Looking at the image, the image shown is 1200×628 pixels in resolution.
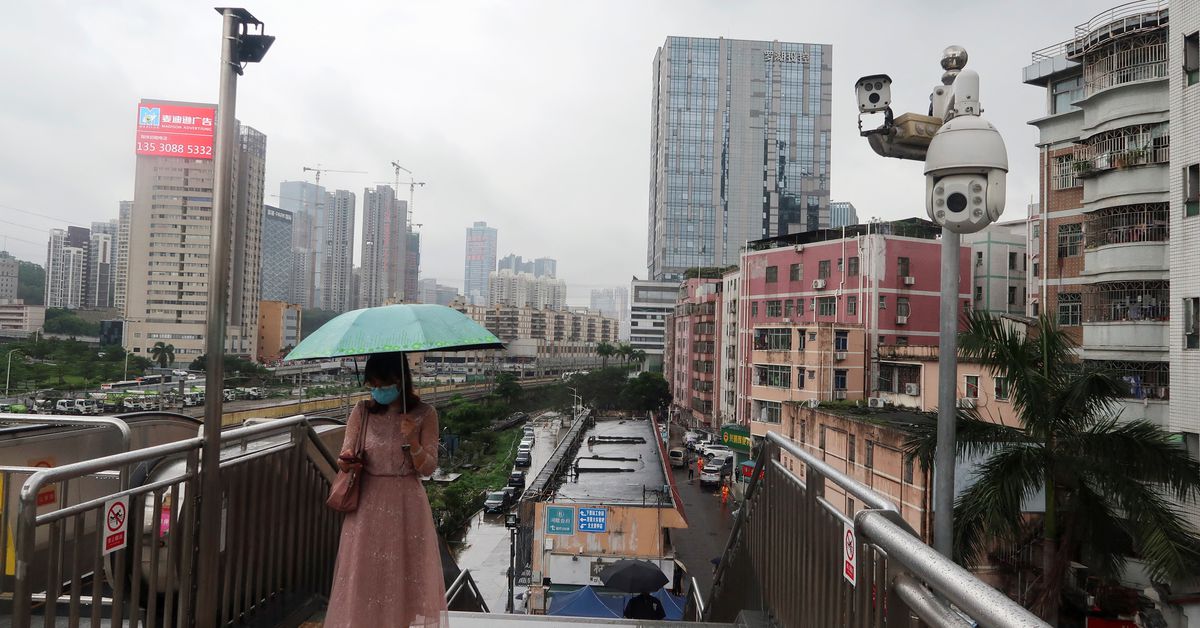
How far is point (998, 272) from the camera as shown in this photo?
26812 millimetres

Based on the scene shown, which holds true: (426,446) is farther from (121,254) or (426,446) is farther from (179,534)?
(121,254)

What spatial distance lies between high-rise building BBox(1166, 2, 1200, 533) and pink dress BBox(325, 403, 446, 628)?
42.4ft

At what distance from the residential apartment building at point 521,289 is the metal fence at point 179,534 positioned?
12456 cm

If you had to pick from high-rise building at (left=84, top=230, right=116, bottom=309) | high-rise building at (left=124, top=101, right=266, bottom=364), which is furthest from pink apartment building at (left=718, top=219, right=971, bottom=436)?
high-rise building at (left=84, top=230, right=116, bottom=309)

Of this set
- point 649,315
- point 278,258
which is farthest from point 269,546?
point 649,315

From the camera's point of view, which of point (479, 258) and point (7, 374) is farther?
point (479, 258)

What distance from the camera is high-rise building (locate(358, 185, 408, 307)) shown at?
38.9 m

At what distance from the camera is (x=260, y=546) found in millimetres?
3088

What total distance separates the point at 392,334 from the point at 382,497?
28.3 inches

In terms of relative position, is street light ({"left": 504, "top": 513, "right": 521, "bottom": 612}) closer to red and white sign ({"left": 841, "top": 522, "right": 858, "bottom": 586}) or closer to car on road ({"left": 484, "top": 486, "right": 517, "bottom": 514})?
red and white sign ({"left": 841, "top": 522, "right": 858, "bottom": 586})

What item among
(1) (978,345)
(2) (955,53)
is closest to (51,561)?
(2) (955,53)

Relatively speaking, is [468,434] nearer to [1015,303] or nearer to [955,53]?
[1015,303]

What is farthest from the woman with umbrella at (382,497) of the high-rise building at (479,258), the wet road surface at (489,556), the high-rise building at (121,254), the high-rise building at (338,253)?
the high-rise building at (479,258)

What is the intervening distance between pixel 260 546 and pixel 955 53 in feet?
15.0
